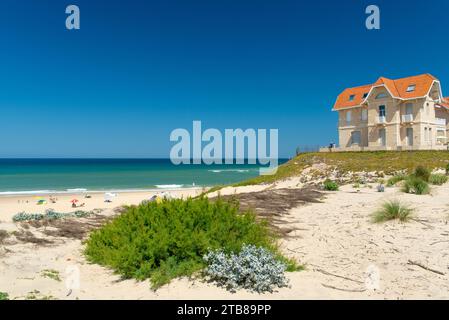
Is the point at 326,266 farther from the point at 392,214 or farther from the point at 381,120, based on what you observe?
the point at 381,120

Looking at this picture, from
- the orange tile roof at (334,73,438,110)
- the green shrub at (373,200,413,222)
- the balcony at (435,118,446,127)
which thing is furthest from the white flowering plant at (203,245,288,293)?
the balcony at (435,118,446,127)

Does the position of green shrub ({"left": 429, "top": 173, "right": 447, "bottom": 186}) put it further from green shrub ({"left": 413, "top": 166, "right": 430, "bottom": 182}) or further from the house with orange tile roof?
the house with orange tile roof

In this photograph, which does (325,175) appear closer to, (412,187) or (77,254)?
(412,187)

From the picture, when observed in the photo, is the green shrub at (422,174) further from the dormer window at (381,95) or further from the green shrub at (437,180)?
the dormer window at (381,95)

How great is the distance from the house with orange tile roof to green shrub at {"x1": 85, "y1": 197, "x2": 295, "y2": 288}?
33.2m

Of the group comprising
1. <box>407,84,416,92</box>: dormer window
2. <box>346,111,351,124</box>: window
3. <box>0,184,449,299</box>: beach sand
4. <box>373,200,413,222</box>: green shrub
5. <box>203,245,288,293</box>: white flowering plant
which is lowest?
<box>0,184,449,299</box>: beach sand

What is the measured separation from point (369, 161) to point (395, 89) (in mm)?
14320

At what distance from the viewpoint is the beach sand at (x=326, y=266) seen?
4.41 metres

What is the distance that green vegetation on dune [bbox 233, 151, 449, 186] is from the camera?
25.5m

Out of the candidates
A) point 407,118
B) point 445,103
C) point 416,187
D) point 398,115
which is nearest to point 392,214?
point 416,187

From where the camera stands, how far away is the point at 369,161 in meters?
29.9
